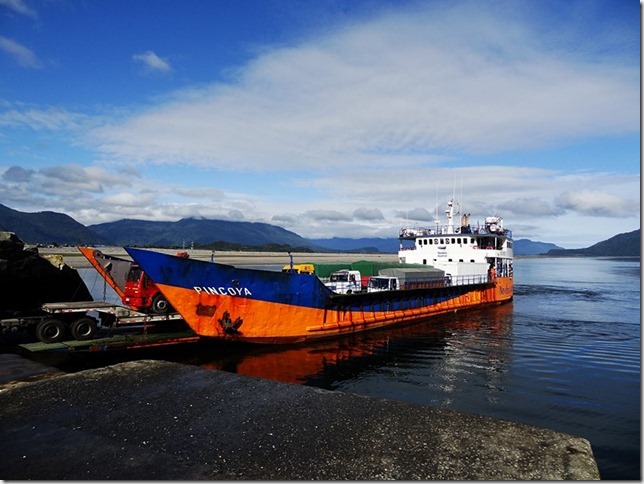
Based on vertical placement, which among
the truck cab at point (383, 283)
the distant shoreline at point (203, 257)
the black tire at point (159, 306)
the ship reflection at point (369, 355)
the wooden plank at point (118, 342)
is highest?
the distant shoreline at point (203, 257)

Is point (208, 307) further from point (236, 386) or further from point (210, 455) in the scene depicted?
point (210, 455)

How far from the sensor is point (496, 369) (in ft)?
56.2

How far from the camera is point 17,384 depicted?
10.3 metres

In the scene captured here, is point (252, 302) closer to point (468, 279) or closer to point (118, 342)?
point (118, 342)

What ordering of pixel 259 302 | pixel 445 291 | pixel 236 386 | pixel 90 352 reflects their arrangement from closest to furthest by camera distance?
pixel 236 386 < pixel 90 352 < pixel 259 302 < pixel 445 291

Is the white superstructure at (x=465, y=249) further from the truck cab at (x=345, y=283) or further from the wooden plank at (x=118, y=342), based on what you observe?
the wooden plank at (x=118, y=342)

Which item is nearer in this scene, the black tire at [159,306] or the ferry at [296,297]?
the ferry at [296,297]

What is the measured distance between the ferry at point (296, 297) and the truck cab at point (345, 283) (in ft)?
0.74

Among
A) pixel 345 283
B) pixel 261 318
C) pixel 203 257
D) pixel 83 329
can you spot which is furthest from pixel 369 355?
pixel 203 257

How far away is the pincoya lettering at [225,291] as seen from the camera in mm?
18141

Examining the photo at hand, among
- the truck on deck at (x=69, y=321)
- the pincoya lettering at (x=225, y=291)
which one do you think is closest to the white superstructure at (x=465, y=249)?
the pincoya lettering at (x=225, y=291)

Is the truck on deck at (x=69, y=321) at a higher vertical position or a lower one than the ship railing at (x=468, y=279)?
lower

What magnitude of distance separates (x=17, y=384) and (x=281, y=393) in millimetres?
6942

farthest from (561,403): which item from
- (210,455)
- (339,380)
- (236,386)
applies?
(210,455)
